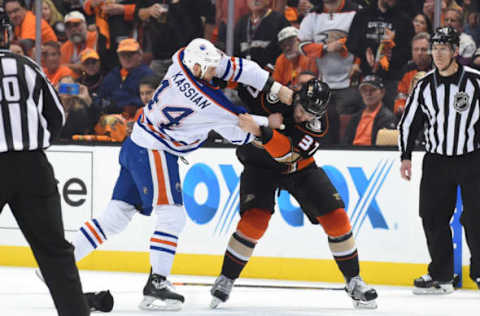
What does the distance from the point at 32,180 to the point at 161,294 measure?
5.19 feet

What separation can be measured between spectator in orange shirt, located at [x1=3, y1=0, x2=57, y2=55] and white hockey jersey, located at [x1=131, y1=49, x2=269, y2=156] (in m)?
2.96

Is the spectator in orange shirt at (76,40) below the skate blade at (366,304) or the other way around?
the other way around

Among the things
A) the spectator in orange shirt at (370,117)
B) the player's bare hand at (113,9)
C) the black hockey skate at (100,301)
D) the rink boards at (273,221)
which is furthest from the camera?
the player's bare hand at (113,9)

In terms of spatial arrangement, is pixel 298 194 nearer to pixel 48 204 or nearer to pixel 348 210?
pixel 348 210

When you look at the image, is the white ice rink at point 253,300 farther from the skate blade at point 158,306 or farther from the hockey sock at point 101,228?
the hockey sock at point 101,228

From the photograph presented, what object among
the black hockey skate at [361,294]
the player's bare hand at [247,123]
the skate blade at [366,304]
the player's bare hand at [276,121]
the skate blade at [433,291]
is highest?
the player's bare hand at [247,123]

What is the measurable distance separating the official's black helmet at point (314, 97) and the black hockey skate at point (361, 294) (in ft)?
2.96

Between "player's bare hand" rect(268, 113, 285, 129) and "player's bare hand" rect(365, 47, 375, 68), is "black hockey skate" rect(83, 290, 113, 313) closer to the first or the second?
"player's bare hand" rect(268, 113, 285, 129)

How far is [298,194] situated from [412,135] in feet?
3.53

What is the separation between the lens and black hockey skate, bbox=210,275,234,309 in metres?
4.48

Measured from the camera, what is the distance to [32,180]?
283 cm

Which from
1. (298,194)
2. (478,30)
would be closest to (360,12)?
(478,30)

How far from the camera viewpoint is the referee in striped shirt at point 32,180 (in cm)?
283

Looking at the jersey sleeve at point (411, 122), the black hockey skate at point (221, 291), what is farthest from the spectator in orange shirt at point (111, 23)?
the black hockey skate at point (221, 291)
